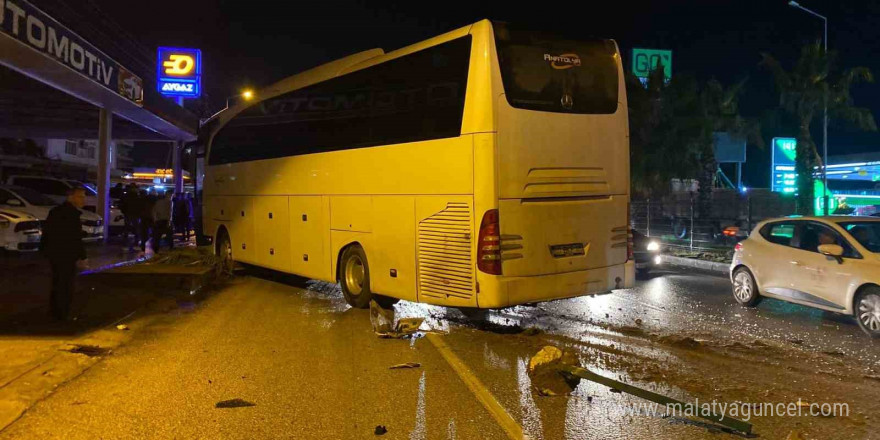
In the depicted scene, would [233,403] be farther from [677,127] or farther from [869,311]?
[677,127]

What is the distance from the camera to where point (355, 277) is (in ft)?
32.3

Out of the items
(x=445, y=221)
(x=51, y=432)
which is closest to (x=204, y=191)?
(x=445, y=221)

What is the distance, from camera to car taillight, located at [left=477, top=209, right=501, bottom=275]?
7145 mm

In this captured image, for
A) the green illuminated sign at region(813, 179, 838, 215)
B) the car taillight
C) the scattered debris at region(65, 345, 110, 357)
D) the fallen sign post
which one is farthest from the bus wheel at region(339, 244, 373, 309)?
the green illuminated sign at region(813, 179, 838, 215)

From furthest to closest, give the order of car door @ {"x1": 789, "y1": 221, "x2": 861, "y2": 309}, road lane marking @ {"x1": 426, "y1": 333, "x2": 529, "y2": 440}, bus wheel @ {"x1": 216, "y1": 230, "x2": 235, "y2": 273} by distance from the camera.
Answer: bus wheel @ {"x1": 216, "y1": 230, "x2": 235, "y2": 273} < car door @ {"x1": 789, "y1": 221, "x2": 861, "y2": 309} < road lane marking @ {"x1": 426, "y1": 333, "x2": 529, "y2": 440}

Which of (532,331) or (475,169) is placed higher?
(475,169)

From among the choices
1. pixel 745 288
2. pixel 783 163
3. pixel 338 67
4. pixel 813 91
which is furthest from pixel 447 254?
pixel 783 163

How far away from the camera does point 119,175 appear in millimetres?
41406

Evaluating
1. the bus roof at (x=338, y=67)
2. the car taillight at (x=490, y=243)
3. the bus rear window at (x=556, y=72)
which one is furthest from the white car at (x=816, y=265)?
the bus roof at (x=338, y=67)

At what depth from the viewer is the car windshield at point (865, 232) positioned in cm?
829

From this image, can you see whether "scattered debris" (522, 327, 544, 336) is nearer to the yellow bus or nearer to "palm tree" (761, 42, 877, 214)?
the yellow bus

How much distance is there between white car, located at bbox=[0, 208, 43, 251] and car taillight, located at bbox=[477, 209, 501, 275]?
43.1ft

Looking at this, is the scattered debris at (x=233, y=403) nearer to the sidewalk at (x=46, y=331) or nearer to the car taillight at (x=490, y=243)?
the sidewalk at (x=46, y=331)

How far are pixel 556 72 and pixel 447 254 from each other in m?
2.68
